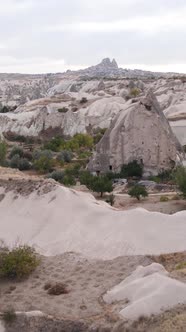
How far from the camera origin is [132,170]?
37.2m

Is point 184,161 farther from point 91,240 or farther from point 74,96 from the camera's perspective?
point 74,96

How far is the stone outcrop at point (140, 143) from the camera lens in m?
38.1

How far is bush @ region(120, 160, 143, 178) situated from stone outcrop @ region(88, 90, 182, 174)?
388 millimetres

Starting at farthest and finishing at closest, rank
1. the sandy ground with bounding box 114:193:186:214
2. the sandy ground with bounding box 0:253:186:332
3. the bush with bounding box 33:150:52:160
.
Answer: the bush with bounding box 33:150:52:160 → the sandy ground with bounding box 114:193:186:214 → the sandy ground with bounding box 0:253:186:332

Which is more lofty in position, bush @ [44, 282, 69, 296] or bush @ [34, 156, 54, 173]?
bush @ [44, 282, 69, 296]

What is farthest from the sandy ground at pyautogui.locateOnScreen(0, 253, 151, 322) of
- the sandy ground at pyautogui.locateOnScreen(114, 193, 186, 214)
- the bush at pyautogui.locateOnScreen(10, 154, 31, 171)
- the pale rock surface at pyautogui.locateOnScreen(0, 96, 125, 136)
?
the pale rock surface at pyautogui.locateOnScreen(0, 96, 125, 136)

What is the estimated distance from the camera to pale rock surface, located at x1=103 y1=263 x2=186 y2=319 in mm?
12211

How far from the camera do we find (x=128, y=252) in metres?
18.0

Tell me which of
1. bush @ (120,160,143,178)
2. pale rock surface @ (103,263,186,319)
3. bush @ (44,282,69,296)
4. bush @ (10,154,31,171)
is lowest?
bush @ (10,154,31,171)

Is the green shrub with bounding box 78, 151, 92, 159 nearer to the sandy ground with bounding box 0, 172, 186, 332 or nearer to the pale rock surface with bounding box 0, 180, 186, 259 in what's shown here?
the sandy ground with bounding box 0, 172, 186, 332

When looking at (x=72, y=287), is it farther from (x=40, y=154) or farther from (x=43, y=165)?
(x=40, y=154)

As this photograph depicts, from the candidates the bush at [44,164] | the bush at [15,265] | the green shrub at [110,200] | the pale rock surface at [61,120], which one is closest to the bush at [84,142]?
the pale rock surface at [61,120]

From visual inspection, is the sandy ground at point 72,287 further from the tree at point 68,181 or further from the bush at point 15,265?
the tree at point 68,181

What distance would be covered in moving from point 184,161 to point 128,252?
22.7m
